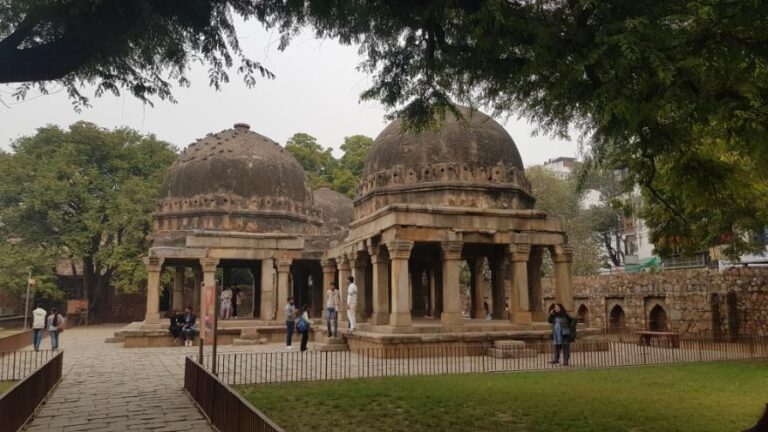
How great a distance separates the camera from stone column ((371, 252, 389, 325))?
15.5m

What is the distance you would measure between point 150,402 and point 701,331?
1772 cm

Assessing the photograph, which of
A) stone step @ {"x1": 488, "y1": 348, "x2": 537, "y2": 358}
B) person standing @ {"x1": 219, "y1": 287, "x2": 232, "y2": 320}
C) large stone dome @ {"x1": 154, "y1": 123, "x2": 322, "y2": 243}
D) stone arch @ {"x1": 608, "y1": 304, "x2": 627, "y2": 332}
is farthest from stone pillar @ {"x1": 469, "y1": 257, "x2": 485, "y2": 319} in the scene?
person standing @ {"x1": 219, "y1": 287, "x2": 232, "y2": 320}

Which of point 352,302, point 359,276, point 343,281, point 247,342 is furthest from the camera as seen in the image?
point 247,342

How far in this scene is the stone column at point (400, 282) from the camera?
1398cm

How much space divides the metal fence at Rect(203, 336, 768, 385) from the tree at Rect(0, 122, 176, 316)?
19.3 meters

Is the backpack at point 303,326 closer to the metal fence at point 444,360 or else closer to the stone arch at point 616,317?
the metal fence at point 444,360

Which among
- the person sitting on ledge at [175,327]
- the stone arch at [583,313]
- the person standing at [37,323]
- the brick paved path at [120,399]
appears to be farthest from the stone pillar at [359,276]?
the stone arch at [583,313]

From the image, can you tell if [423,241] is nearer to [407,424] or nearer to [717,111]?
[407,424]

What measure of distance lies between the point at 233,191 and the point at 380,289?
983cm

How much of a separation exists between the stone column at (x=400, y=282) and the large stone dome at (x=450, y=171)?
321 cm

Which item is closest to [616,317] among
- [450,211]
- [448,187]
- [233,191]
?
[448,187]

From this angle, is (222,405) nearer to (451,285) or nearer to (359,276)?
(451,285)

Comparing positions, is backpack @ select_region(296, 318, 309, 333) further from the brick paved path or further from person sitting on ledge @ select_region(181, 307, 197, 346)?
person sitting on ledge @ select_region(181, 307, 197, 346)

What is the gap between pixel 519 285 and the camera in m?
15.5
